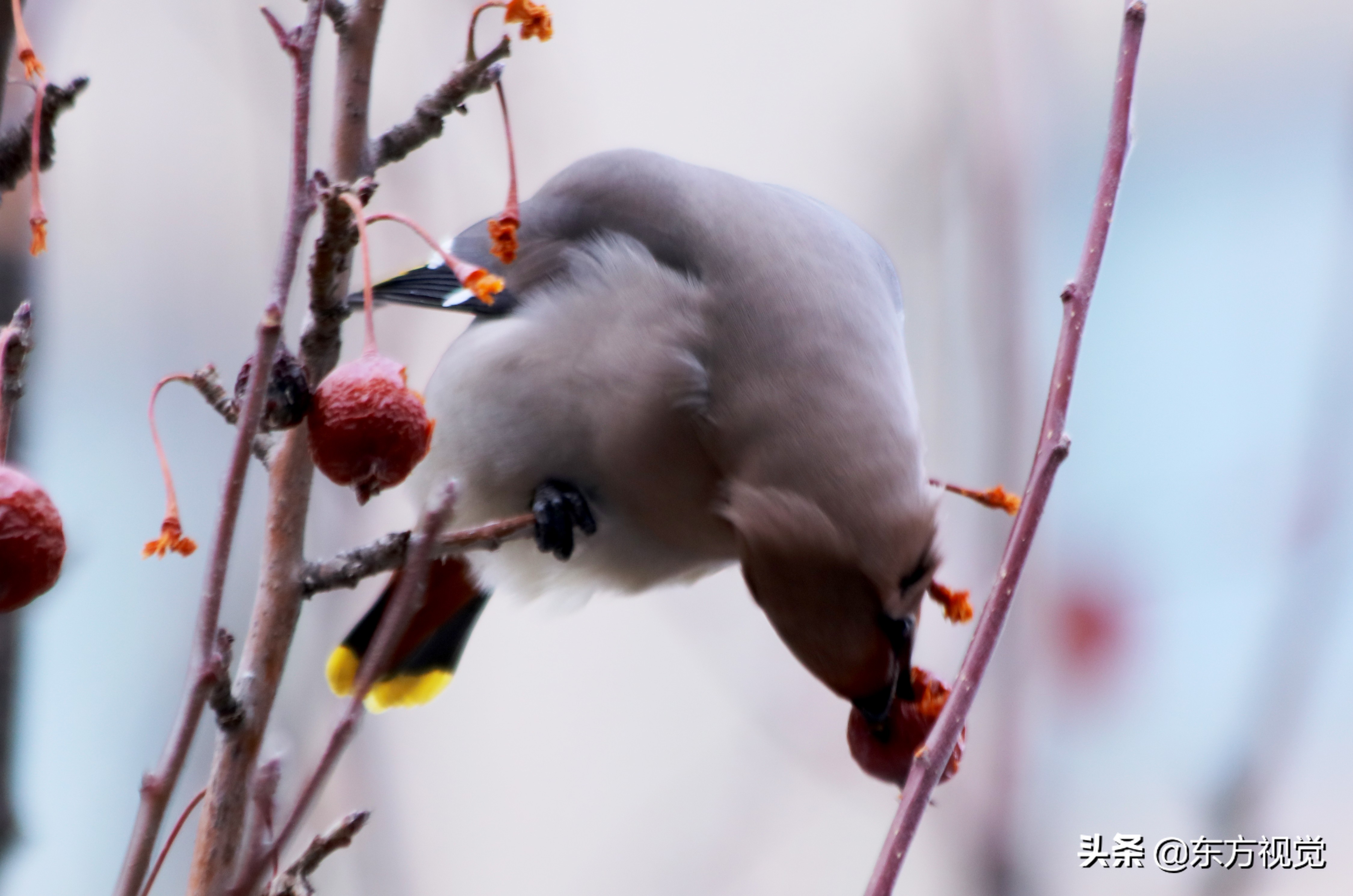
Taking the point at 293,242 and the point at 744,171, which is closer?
the point at 293,242

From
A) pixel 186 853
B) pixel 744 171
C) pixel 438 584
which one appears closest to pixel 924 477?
pixel 438 584

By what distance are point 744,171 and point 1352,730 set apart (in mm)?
2383

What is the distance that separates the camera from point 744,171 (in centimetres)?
456

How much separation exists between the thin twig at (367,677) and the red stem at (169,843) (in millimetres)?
78

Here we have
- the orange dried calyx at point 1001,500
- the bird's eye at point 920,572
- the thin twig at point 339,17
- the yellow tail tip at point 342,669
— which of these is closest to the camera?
the thin twig at point 339,17

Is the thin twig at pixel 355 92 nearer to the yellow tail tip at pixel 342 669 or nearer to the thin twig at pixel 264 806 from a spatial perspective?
the thin twig at pixel 264 806

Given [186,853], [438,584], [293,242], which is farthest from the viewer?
[186,853]

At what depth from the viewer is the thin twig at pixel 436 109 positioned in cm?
137

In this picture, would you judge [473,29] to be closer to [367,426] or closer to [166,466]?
[367,426]

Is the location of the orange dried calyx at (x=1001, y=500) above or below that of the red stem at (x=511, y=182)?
below

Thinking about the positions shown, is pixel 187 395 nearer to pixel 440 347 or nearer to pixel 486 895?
pixel 440 347

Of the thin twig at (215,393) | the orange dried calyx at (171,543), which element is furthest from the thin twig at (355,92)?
the orange dried calyx at (171,543)

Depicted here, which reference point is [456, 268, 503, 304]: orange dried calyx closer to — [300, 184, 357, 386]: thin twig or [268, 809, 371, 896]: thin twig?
[300, 184, 357, 386]: thin twig
